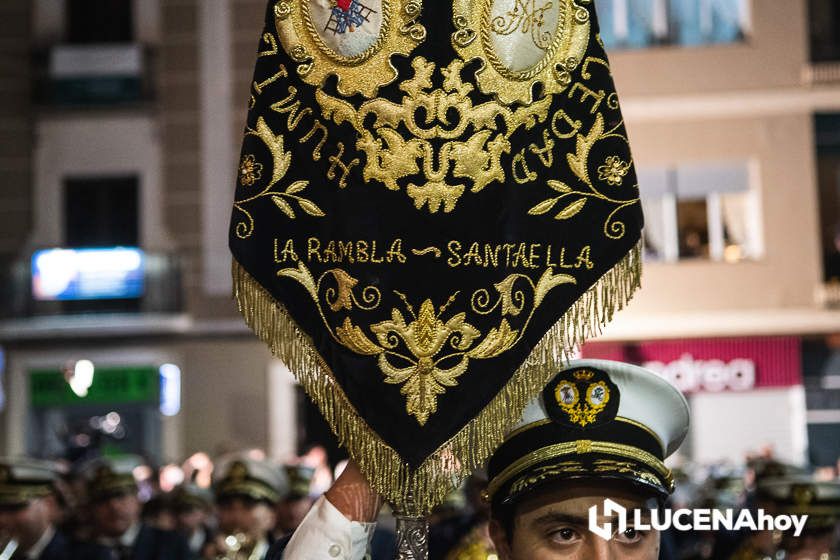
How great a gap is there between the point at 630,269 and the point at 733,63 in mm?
16860

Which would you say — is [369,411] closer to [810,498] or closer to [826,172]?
[810,498]

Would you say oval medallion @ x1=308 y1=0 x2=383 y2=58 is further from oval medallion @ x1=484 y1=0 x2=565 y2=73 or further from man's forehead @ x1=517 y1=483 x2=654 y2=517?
man's forehead @ x1=517 y1=483 x2=654 y2=517

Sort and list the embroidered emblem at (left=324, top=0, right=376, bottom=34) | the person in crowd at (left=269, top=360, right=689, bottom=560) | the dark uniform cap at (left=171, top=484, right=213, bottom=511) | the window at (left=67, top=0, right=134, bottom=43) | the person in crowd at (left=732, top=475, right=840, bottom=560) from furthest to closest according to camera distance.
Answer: the window at (left=67, top=0, right=134, bottom=43), the dark uniform cap at (left=171, top=484, right=213, bottom=511), the person in crowd at (left=732, top=475, right=840, bottom=560), the embroidered emblem at (left=324, top=0, right=376, bottom=34), the person in crowd at (left=269, top=360, right=689, bottom=560)

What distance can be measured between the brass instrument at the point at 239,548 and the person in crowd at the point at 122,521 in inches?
75.5

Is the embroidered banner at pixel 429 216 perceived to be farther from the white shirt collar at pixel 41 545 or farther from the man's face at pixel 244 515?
the white shirt collar at pixel 41 545

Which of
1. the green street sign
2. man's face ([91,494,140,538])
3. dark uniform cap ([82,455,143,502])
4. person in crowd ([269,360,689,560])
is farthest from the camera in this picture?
the green street sign

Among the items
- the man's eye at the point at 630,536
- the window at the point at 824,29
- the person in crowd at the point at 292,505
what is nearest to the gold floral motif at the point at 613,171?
the man's eye at the point at 630,536

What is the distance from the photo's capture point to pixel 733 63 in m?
18.7

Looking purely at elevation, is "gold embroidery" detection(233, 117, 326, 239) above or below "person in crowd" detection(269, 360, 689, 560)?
above

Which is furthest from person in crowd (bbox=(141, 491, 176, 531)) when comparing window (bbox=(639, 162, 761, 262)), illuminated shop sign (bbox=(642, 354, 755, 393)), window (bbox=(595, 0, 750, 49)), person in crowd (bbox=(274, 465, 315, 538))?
window (bbox=(595, 0, 750, 49))

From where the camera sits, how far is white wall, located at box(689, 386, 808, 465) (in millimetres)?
18281

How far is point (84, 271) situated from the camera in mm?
21109

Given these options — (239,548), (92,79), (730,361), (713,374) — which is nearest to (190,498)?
(239,548)

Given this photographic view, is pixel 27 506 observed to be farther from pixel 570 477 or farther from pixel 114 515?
pixel 570 477
